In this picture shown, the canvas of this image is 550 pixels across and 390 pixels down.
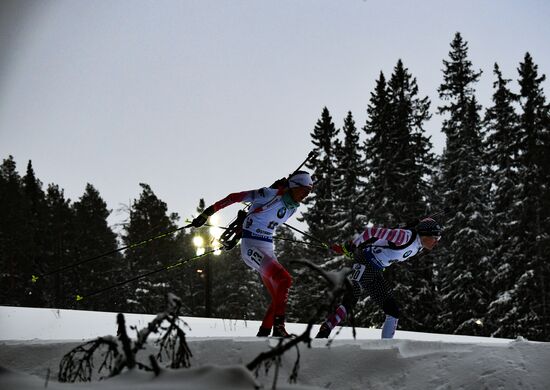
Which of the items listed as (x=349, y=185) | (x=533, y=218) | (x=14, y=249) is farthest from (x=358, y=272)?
(x=14, y=249)

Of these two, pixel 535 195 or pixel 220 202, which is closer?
pixel 220 202

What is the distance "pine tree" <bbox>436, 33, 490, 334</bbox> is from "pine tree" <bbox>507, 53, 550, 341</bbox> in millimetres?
1837

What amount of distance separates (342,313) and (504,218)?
19.3m

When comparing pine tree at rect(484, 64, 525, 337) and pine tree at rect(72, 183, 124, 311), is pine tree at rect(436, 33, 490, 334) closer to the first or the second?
pine tree at rect(484, 64, 525, 337)

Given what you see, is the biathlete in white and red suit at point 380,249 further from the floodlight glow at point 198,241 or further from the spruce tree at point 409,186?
the spruce tree at point 409,186

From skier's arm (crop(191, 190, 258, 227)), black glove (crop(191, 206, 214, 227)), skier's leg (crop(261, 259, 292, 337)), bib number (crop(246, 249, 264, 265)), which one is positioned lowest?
skier's leg (crop(261, 259, 292, 337))

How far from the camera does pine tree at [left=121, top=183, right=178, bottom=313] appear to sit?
33688 millimetres

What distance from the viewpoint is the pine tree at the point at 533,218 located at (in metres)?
18.9

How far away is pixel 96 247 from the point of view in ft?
131

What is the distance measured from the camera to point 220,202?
5.47 m

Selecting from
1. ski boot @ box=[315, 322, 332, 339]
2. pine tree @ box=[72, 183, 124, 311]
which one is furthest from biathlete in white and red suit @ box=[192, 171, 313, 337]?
pine tree @ box=[72, 183, 124, 311]

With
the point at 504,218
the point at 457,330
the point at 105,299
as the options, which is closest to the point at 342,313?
the point at 457,330

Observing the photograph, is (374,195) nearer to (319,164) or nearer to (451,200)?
(451,200)

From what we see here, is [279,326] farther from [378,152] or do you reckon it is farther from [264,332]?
Answer: [378,152]
